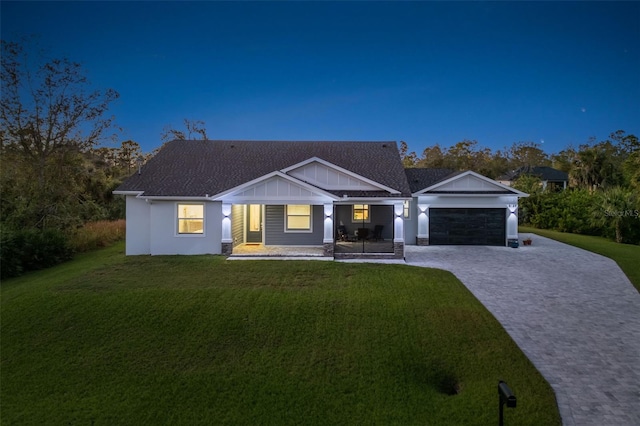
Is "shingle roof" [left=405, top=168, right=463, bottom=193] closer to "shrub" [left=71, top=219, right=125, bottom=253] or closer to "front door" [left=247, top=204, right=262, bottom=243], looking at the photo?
"front door" [left=247, top=204, right=262, bottom=243]

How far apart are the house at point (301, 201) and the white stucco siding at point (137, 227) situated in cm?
5

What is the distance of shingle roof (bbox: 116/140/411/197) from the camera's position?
16.7 metres

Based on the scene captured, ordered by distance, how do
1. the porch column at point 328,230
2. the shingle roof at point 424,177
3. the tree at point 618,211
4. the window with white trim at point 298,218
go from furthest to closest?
the tree at point 618,211 → the shingle roof at point 424,177 → the window with white trim at point 298,218 → the porch column at point 328,230

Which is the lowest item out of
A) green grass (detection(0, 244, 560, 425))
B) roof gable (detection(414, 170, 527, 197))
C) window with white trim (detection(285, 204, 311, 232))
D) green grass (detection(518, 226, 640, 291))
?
green grass (detection(0, 244, 560, 425))

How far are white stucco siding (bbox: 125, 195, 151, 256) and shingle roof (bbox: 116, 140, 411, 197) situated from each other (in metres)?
0.70

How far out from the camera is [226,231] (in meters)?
15.4

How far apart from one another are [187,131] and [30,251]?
2511 centimetres

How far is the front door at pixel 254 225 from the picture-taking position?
60.1ft

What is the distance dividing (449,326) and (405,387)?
2.53 m

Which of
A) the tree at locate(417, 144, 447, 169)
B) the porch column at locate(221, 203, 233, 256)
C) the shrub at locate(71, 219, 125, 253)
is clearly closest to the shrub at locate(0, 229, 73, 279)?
the shrub at locate(71, 219, 125, 253)

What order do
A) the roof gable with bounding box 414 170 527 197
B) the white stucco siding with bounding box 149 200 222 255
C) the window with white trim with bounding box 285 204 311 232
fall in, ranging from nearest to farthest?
the white stucco siding with bounding box 149 200 222 255
the window with white trim with bounding box 285 204 311 232
the roof gable with bounding box 414 170 527 197

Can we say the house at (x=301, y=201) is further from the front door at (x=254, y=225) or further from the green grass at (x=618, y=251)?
the green grass at (x=618, y=251)

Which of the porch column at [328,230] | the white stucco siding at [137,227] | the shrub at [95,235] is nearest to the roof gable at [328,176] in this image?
the porch column at [328,230]

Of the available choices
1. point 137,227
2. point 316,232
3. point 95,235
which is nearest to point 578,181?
point 316,232
